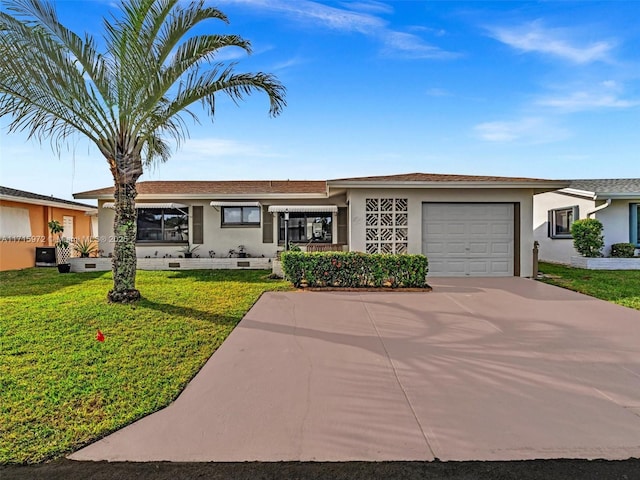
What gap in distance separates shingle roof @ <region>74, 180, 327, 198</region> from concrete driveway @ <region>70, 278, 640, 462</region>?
32.4 feet

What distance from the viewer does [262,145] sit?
51.8 feet

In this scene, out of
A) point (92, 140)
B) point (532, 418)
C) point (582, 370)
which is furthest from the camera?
point (92, 140)

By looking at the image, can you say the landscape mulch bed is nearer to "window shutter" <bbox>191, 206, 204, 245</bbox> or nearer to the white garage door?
the white garage door

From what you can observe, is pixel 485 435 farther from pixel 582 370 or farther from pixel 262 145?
pixel 262 145

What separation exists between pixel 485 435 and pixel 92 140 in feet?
31.2

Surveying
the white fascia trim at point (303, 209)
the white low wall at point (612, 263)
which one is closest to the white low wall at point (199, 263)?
the white fascia trim at point (303, 209)

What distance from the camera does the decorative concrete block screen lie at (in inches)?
475

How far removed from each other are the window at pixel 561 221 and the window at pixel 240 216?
14732mm

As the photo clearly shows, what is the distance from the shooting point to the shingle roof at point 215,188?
15438 millimetres

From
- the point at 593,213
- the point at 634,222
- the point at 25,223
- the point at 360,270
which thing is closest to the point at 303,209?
the point at 360,270

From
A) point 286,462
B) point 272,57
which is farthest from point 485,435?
point 272,57

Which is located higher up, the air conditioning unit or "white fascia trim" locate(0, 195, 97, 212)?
"white fascia trim" locate(0, 195, 97, 212)

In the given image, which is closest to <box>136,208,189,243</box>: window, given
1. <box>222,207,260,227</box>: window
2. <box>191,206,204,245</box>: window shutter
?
<box>191,206,204,245</box>: window shutter

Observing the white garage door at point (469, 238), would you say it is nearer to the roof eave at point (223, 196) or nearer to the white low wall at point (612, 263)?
the white low wall at point (612, 263)
